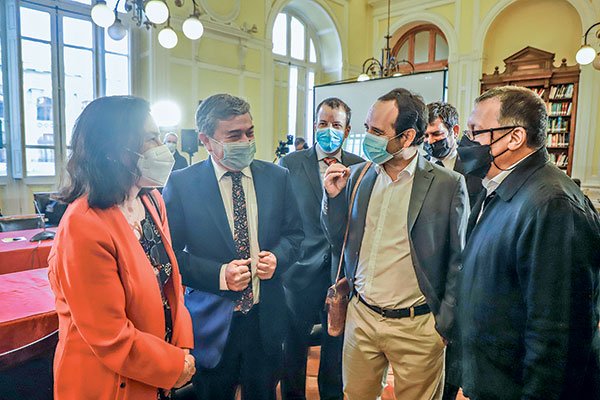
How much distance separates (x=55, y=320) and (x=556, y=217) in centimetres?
198

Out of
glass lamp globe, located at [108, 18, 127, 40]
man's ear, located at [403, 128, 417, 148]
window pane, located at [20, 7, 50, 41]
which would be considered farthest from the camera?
window pane, located at [20, 7, 50, 41]

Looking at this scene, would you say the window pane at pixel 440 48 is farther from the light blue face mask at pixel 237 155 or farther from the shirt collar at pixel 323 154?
the light blue face mask at pixel 237 155

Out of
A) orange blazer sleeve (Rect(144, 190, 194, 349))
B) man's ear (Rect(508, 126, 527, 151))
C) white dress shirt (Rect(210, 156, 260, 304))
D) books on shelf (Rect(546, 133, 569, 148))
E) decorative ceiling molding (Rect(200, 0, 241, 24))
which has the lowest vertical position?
orange blazer sleeve (Rect(144, 190, 194, 349))

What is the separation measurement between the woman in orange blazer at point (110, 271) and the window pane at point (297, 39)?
862cm

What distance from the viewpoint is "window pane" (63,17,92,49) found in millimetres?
6086

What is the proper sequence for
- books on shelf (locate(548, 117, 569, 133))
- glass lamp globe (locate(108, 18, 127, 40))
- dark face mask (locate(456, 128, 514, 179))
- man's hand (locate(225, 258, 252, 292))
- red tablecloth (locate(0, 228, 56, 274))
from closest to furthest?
dark face mask (locate(456, 128, 514, 179)) → man's hand (locate(225, 258, 252, 292)) → red tablecloth (locate(0, 228, 56, 274)) → glass lamp globe (locate(108, 18, 127, 40)) → books on shelf (locate(548, 117, 569, 133))

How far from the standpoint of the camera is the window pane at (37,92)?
574 centimetres

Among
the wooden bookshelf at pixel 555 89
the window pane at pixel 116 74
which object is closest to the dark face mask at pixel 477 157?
the window pane at pixel 116 74

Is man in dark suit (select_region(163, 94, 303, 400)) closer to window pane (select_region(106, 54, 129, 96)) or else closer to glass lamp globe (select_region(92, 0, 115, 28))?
glass lamp globe (select_region(92, 0, 115, 28))

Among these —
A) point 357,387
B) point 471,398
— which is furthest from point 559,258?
point 357,387

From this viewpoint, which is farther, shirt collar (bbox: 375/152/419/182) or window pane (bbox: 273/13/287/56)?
window pane (bbox: 273/13/287/56)

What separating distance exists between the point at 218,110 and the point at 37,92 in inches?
224

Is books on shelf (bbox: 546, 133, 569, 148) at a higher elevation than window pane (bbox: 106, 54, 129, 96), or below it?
below

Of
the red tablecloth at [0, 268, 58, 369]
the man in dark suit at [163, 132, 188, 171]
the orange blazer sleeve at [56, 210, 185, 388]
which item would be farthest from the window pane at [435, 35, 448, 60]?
the orange blazer sleeve at [56, 210, 185, 388]
